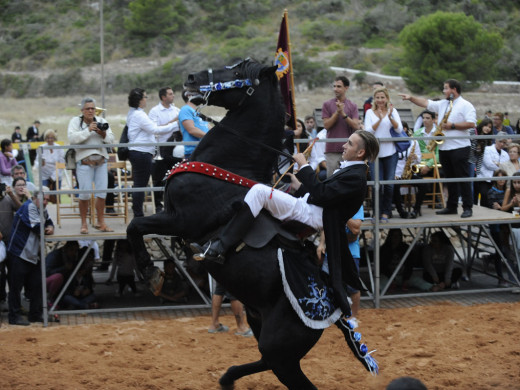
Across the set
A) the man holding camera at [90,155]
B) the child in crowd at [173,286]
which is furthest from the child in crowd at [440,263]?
the man holding camera at [90,155]

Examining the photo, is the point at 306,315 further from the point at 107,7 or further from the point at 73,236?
the point at 107,7

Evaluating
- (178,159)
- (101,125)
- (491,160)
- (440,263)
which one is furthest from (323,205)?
(491,160)

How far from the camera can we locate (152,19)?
5312 cm

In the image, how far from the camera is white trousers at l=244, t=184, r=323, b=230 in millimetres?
5184

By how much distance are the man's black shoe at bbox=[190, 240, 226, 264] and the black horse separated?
0.15m

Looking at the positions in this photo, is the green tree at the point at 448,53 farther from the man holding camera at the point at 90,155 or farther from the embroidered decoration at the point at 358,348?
the embroidered decoration at the point at 358,348

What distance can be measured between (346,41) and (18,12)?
28.7 meters

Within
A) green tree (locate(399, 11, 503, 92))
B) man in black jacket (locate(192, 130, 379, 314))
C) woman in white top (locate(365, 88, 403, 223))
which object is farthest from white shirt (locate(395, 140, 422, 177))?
green tree (locate(399, 11, 503, 92))

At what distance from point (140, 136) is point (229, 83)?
484 cm

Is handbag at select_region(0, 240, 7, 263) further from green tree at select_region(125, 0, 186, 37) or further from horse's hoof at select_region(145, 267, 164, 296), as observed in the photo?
green tree at select_region(125, 0, 186, 37)

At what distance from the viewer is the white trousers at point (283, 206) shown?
518 centimetres

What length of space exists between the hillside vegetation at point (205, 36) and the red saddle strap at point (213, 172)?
115 ft

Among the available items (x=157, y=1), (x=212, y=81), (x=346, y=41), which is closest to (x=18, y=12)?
(x=157, y=1)

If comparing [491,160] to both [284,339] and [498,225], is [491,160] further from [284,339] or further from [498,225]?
[284,339]
